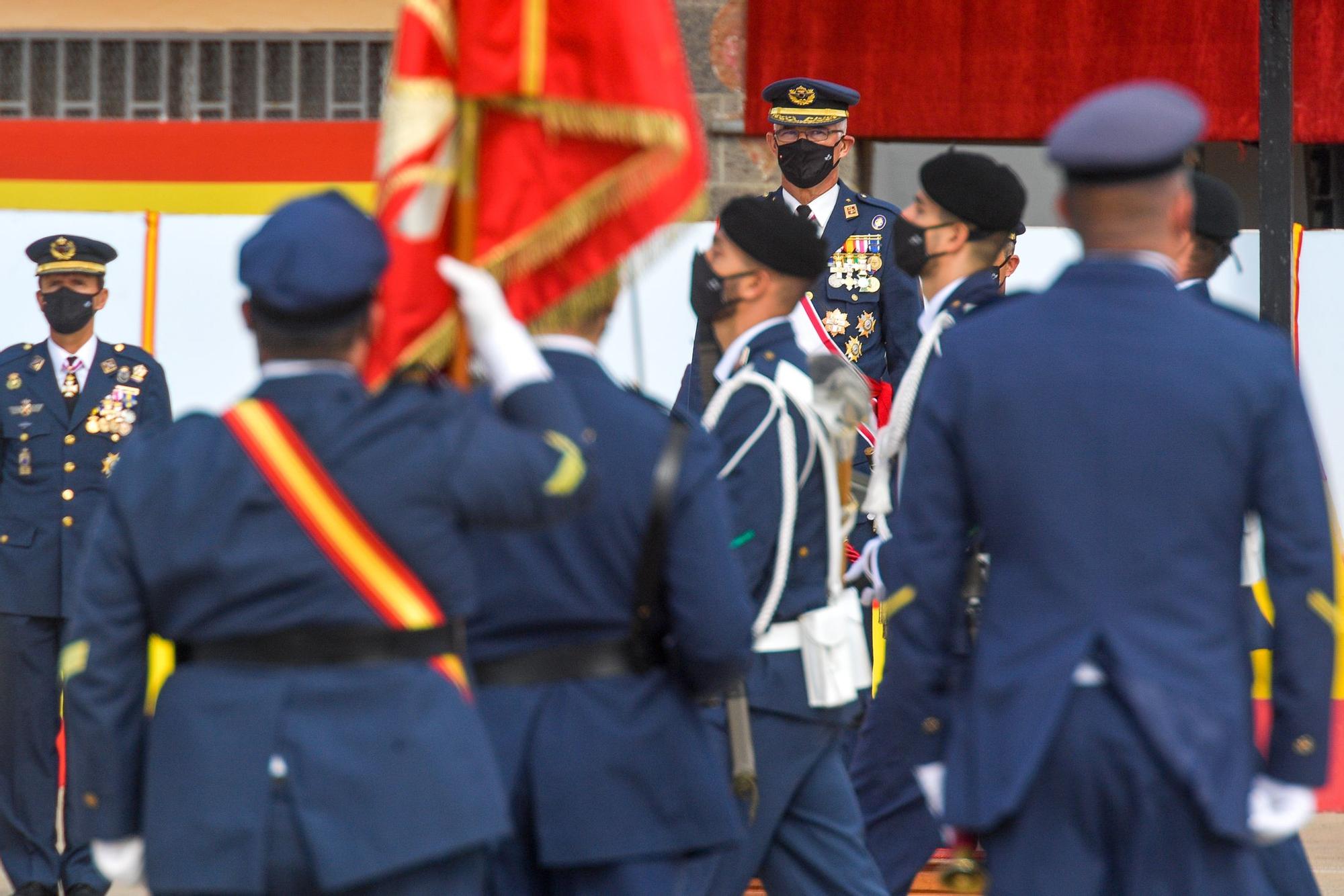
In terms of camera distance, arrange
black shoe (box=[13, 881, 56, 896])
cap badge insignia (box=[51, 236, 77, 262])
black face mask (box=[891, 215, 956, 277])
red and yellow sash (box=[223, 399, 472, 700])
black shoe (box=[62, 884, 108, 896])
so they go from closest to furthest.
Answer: red and yellow sash (box=[223, 399, 472, 700]), black face mask (box=[891, 215, 956, 277]), black shoe (box=[62, 884, 108, 896]), black shoe (box=[13, 881, 56, 896]), cap badge insignia (box=[51, 236, 77, 262])

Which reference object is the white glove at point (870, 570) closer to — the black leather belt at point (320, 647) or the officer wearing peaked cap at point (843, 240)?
the officer wearing peaked cap at point (843, 240)

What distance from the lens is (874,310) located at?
6.54m

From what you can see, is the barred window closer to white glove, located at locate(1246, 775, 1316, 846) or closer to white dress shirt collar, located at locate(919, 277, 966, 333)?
white dress shirt collar, located at locate(919, 277, 966, 333)

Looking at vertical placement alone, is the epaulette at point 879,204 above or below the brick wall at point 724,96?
below

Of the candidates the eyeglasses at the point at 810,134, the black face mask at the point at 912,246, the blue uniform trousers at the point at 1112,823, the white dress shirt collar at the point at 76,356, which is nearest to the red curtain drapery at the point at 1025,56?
the eyeglasses at the point at 810,134

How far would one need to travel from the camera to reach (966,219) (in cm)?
489

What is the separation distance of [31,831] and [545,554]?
3.69 meters

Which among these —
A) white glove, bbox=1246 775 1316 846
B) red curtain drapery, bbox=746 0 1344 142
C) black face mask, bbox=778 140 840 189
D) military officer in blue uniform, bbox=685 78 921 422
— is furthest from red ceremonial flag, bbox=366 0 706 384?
red curtain drapery, bbox=746 0 1344 142

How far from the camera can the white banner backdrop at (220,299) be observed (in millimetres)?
7988

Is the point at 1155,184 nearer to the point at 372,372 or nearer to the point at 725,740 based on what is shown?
the point at 372,372

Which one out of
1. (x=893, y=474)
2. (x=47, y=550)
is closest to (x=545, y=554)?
(x=893, y=474)

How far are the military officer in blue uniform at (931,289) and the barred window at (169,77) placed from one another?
5.21 meters

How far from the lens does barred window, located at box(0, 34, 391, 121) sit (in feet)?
31.6

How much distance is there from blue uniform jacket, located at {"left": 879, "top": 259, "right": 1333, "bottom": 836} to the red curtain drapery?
599cm
